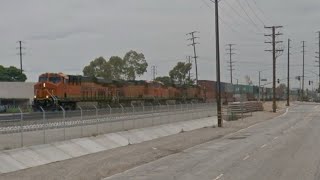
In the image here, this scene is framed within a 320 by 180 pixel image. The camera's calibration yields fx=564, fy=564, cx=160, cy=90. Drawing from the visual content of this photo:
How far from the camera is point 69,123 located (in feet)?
90.0

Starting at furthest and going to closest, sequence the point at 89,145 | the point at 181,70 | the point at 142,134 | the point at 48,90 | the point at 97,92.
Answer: the point at 181,70
the point at 97,92
the point at 48,90
the point at 142,134
the point at 89,145

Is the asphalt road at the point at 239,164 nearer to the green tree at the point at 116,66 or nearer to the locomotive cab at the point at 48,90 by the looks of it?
the locomotive cab at the point at 48,90

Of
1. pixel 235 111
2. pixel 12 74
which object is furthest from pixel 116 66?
pixel 235 111

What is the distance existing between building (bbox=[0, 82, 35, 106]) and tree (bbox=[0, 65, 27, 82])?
39268 mm

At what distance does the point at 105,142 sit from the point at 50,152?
20.1ft

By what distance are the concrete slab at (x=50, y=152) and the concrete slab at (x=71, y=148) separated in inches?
15.5

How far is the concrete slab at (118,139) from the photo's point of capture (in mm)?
30247

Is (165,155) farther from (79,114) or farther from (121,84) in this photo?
(121,84)

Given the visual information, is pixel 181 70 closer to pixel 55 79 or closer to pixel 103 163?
pixel 55 79

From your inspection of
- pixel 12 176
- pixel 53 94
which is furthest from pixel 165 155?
pixel 53 94

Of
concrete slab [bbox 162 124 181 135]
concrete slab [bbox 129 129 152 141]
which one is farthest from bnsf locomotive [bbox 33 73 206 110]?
concrete slab [bbox 129 129 152 141]

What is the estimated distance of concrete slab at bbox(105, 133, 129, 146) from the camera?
99.2ft

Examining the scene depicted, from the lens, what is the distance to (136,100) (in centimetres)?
6950

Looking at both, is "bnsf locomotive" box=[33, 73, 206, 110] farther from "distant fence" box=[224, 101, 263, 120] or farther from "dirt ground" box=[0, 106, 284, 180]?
"dirt ground" box=[0, 106, 284, 180]
